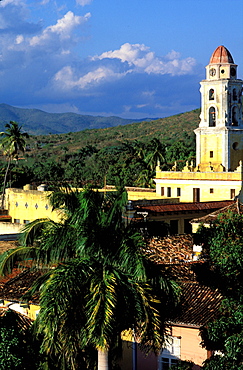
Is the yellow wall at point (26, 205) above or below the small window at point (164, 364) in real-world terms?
above

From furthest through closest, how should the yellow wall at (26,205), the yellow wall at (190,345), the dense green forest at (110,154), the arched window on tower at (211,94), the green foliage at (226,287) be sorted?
1. the dense green forest at (110,154)
2. the arched window on tower at (211,94)
3. the yellow wall at (26,205)
4. the yellow wall at (190,345)
5. the green foliage at (226,287)

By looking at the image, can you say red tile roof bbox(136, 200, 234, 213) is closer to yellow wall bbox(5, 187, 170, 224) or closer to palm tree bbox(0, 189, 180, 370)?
yellow wall bbox(5, 187, 170, 224)

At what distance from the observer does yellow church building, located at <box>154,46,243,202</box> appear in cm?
5075

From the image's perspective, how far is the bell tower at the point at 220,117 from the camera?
5216 cm

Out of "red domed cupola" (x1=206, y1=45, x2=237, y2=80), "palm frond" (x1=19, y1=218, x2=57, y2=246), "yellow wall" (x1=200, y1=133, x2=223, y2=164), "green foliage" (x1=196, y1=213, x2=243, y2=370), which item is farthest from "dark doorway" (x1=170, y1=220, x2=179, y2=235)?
"palm frond" (x1=19, y1=218, x2=57, y2=246)

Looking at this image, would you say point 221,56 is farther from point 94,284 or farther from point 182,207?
point 94,284

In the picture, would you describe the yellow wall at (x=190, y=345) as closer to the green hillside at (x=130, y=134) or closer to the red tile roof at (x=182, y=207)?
the red tile roof at (x=182, y=207)

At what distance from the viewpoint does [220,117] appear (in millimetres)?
52375

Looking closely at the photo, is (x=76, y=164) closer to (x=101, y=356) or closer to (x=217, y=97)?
(x=217, y=97)

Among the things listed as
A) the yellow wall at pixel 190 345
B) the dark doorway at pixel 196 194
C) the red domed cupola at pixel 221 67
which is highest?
the red domed cupola at pixel 221 67

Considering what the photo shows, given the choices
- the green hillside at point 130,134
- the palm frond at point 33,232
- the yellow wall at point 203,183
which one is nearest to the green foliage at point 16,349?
the palm frond at point 33,232

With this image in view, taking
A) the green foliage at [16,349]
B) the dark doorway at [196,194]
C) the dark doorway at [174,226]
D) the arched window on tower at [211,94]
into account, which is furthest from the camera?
the arched window on tower at [211,94]

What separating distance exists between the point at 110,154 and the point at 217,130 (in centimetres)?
6903

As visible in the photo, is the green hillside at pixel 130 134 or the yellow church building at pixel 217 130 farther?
the green hillside at pixel 130 134
